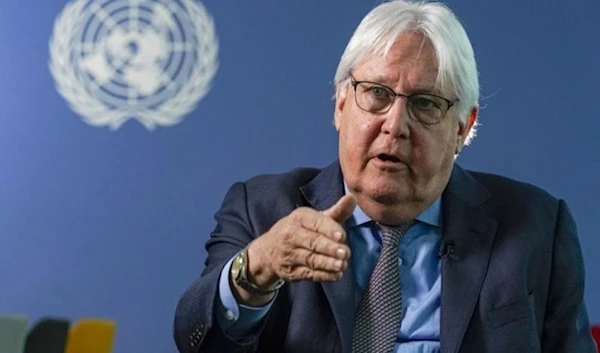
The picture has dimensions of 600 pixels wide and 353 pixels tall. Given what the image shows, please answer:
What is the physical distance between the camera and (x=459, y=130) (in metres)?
1.65

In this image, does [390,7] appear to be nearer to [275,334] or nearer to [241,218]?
[241,218]

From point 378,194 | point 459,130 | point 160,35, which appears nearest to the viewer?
point 378,194

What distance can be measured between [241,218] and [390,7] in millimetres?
422

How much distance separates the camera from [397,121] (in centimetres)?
150

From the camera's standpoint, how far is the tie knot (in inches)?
61.4

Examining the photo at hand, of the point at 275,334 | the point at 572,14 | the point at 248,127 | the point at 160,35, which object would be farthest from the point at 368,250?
the point at 572,14

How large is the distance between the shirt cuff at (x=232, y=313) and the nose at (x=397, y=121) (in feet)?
1.05

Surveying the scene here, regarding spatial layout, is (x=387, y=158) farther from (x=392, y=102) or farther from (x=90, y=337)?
(x=90, y=337)

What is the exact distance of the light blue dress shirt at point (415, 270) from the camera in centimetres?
152

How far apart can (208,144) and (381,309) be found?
0.72m

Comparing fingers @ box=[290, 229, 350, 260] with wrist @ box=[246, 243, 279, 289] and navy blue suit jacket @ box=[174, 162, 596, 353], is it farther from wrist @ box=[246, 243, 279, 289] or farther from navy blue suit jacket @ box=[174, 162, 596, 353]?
navy blue suit jacket @ box=[174, 162, 596, 353]

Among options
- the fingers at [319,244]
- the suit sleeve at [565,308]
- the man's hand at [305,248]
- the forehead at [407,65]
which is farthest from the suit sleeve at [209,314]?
the suit sleeve at [565,308]

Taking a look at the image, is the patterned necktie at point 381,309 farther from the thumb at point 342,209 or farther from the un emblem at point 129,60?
the un emblem at point 129,60

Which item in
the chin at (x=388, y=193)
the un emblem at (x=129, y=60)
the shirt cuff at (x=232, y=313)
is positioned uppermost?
the un emblem at (x=129, y=60)
